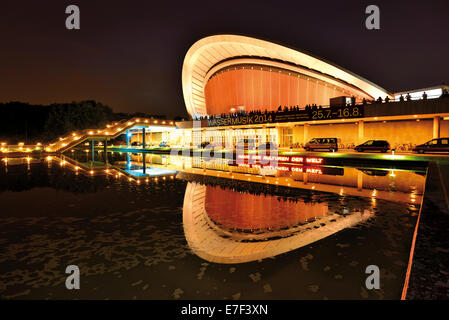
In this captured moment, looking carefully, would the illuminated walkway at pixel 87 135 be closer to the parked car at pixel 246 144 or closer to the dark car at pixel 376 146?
the parked car at pixel 246 144

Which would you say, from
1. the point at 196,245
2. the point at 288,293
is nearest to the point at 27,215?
the point at 196,245

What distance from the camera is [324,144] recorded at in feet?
107

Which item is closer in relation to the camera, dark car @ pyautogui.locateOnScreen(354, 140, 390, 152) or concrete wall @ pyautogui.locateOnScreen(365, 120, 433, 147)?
dark car @ pyautogui.locateOnScreen(354, 140, 390, 152)

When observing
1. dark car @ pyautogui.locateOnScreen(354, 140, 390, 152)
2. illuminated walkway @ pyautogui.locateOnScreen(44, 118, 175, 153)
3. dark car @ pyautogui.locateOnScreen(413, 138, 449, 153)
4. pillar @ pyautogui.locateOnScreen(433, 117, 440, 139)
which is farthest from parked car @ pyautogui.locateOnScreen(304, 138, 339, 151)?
illuminated walkway @ pyautogui.locateOnScreen(44, 118, 175, 153)

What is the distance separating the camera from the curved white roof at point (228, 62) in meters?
43.1

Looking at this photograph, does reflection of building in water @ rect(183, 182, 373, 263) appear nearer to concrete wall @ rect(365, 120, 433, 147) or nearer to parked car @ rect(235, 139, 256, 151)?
concrete wall @ rect(365, 120, 433, 147)

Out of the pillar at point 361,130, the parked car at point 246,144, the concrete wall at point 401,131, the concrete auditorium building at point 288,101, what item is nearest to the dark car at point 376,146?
the concrete auditorium building at point 288,101

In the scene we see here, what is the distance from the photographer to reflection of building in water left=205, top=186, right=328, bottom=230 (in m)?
7.02

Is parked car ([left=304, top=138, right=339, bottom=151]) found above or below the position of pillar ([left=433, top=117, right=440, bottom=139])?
below

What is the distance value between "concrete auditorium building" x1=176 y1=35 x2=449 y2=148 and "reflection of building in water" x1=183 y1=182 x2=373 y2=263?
25961mm

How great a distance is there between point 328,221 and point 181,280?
4.45m

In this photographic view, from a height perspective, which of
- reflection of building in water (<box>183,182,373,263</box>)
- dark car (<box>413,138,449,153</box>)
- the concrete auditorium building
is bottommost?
reflection of building in water (<box>183,182,373,263</box>)

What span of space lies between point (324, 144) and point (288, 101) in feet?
57.0

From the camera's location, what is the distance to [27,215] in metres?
7.88
